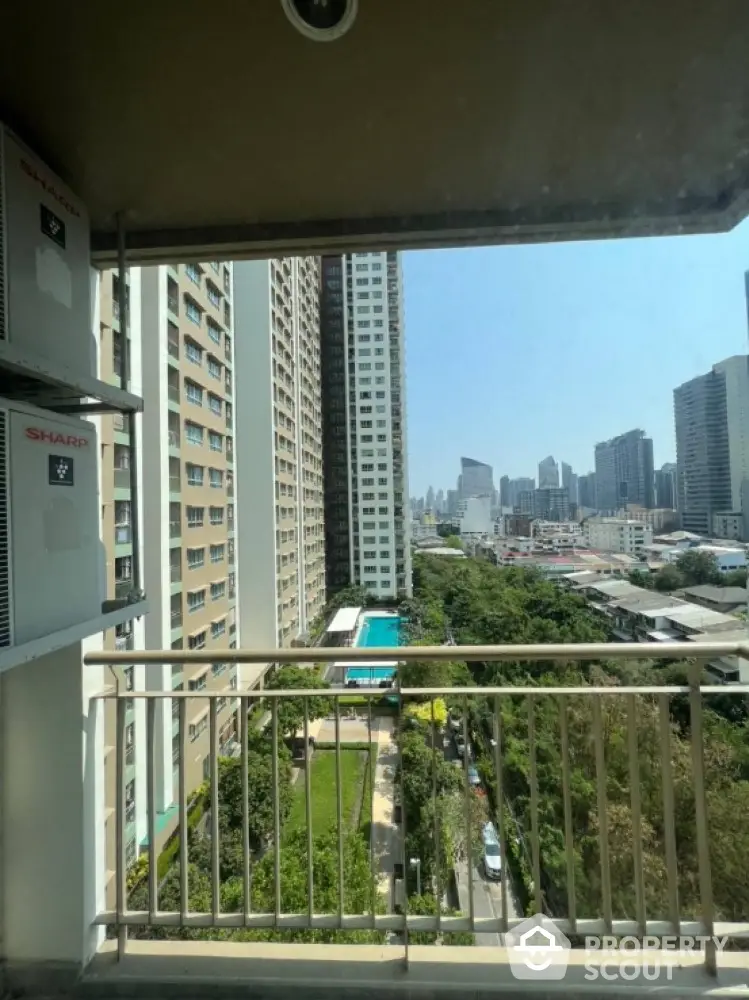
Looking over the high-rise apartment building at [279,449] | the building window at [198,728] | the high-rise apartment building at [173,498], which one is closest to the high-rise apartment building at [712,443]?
the high-rise apartment building at [279,449]

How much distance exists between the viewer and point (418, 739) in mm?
1514

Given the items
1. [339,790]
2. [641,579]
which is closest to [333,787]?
[339,790]

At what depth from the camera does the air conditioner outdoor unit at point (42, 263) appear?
113 centimetres

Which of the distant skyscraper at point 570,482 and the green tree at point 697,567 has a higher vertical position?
the distant skyscraper at point 570,482

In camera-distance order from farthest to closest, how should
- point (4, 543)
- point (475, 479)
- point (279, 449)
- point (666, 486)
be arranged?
point (279, 449) → point (475, 479) → point (666, 486) → point (4, 543)

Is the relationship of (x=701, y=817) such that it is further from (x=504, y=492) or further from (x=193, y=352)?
(x=193, y=352)

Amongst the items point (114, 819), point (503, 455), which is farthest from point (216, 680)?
point (503, 455)

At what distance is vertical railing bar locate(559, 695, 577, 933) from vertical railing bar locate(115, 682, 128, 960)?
129 cm

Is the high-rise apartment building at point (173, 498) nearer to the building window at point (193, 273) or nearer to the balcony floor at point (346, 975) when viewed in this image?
the building window at point (193, 273)

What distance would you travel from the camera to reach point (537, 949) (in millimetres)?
1407

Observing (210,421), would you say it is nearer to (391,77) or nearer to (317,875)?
(391,77)

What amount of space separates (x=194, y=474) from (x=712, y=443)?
198 centimetres

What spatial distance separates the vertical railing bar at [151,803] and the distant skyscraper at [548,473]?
65.2 inches

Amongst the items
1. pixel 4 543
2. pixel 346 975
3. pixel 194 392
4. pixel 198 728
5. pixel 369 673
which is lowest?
pixel 346 975
